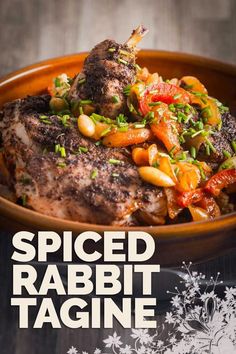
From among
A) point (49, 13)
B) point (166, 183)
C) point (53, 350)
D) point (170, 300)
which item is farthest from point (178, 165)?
point (49, 13)

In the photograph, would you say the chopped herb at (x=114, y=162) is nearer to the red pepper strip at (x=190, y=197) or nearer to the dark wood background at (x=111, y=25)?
the red pepper strip at (x=190, y=197)

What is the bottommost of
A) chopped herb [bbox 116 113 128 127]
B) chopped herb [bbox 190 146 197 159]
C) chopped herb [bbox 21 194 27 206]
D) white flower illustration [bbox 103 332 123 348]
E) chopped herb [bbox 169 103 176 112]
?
white flower illustration [bbox 103 332 123 348]

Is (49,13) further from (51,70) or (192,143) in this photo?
(192,143)

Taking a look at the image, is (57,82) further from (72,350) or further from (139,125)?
(72,350)

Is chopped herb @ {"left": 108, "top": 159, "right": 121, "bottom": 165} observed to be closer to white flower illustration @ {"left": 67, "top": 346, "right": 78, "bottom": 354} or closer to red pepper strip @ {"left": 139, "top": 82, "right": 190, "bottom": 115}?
red pepper strip @ {"left": 139, "top": 82, "right": 190, "bottom": 115}

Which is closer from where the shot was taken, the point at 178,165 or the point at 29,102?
the point at 178,165

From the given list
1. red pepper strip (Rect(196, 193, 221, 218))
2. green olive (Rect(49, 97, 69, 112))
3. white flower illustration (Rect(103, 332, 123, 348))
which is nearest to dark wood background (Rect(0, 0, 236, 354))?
green olive (Rect(49, 97, 69, 112))

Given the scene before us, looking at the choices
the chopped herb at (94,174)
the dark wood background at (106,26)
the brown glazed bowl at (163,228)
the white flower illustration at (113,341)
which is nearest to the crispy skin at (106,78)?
the chopped herb at (94,174)
